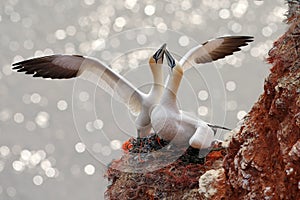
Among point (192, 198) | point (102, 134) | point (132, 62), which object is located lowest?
point (192, 198)

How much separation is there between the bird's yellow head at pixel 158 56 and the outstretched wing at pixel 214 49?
0.20 feet

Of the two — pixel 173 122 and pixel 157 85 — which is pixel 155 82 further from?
pixel 173 122

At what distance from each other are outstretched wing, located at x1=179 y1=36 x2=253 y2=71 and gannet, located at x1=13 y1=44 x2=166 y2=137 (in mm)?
68

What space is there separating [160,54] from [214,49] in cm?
14

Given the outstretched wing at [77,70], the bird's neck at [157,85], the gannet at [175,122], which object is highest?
the outstretched wing at [77,70]

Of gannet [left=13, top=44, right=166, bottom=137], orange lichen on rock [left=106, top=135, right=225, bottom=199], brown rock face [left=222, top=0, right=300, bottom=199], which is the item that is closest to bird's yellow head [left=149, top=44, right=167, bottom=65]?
gannet [left=13, top=44, right=166, bottom=137]

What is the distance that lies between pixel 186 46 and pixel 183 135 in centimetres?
28

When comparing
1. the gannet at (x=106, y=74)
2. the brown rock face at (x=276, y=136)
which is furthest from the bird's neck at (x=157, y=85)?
the brown rock face at (x=276, y=136)

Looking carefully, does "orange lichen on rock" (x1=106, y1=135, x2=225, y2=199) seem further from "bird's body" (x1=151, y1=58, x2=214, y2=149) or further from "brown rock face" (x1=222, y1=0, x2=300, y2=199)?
"brown rock face" (x1=222, y1=0, x2=300, y2=199)

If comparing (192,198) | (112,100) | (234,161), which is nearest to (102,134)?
(112,100)

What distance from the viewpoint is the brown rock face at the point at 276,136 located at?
44cm

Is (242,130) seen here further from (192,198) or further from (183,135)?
(183,135)

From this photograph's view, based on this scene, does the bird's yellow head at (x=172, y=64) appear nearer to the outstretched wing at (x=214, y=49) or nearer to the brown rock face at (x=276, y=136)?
the outstretched wing at (x=214, y=49)

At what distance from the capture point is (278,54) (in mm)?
487
